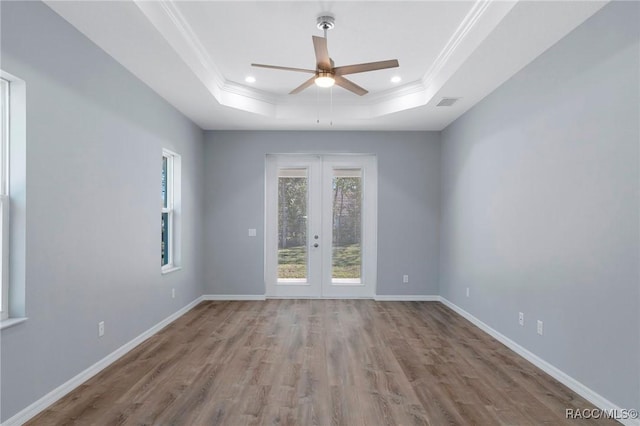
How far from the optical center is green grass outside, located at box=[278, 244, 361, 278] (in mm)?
6031

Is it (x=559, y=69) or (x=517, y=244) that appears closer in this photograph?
(x=559, y=69)

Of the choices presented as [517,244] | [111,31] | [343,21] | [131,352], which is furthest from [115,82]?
[517,244]

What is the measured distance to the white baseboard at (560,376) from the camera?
2.39m

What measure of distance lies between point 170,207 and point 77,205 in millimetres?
2065

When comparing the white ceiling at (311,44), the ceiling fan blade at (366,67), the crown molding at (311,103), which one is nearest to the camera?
the white ceiling at (311,44)

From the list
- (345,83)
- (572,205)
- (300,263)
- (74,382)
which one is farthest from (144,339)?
(572,205)

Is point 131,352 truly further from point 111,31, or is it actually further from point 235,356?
point 111,31

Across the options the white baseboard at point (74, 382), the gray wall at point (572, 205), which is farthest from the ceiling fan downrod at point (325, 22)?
the white baseboard at point (74, 382)

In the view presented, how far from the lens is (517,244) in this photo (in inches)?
141

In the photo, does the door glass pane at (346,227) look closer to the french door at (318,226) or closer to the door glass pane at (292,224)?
the french door at (318,226)

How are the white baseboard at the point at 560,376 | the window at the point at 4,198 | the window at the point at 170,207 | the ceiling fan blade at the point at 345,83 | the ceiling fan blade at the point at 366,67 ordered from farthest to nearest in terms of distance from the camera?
the window at the point at 170,207
the ceiling fan blade at the point at 345,83
the ceiling fan blade at the point at 366,67
the white baseboard at the point at 560,376
the window at the point at 4,198

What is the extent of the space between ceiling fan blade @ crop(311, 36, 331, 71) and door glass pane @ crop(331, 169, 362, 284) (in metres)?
3.02

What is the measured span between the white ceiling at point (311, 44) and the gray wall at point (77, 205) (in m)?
0.28

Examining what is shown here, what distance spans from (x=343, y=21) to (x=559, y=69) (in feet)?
5.95
